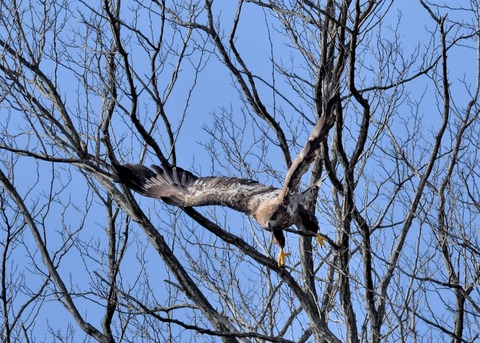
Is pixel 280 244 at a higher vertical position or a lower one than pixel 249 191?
lower

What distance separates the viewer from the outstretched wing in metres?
8.37

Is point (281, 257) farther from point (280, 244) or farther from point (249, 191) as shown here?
point (249, 191)

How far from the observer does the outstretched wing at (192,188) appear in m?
8.37

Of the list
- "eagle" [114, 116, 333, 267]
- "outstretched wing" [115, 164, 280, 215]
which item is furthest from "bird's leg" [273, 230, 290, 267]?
"outstretched wing" [115, 164, 280, 215]

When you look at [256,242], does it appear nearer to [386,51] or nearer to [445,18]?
[386,51]

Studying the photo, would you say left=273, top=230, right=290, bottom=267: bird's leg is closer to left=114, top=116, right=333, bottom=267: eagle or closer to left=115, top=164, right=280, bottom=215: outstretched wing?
left=114, top=116, right=333, bottom=267: eagle

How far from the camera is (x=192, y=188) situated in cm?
885

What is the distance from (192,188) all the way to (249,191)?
640 millimetres

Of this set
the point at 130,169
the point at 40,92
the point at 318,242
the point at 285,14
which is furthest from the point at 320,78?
the point at 40,92

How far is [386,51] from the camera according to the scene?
9.59m

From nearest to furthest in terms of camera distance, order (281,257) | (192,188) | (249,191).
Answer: (281,257), (249,191), (192,188)

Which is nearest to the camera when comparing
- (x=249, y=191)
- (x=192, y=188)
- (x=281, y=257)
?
(x=281, y=257)

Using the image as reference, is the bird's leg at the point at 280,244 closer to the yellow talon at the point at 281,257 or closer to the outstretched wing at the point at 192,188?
the yellow talon at the point at 281,257

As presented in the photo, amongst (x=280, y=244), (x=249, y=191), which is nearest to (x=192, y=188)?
(x=249, y=191)
